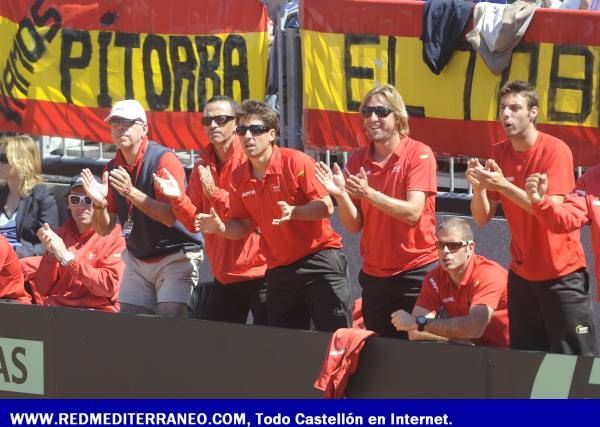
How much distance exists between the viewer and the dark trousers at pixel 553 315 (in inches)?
278

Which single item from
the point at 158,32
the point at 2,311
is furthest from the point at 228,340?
the point at 158,32

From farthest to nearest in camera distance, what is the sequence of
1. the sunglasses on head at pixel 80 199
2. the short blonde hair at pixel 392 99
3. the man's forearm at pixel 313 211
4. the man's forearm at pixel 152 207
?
the sunglasses on head at pixel 80 199 < the man's forearm at pixel 152 207 < the man's forearm at pixel 313 211 < the short blonde hair at pixel 392 99

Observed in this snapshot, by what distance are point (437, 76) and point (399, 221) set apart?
1716 millimetres

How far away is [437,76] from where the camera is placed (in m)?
8.90

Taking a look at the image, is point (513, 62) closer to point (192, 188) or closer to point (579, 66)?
point (579, 66)

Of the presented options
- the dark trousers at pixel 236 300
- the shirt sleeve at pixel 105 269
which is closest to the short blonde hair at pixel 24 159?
the shirt sleeve at pixel 105 269

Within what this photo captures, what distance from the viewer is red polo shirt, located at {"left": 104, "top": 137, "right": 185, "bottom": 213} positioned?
26.6 ft

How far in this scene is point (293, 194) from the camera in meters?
7.80

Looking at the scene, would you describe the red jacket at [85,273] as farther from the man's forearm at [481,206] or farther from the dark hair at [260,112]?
the man's forearm at [481,206]

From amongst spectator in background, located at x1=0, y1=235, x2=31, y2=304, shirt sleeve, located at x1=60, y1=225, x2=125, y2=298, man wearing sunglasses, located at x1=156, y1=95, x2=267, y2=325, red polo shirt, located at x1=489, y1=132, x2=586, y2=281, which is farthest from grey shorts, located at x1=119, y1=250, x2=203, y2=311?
red polo shirt, located at x1=489, y1=132, x2=586, y2=281

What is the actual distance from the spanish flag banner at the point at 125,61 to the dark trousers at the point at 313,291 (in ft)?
6.98

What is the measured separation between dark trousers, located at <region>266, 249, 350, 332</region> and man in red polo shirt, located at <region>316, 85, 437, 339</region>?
182mm

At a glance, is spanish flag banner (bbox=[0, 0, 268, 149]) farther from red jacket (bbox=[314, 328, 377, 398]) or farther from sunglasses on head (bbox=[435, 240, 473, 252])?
red jacket (bbox=[314, 328, 377, 398])

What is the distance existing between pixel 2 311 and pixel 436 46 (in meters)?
3.12
